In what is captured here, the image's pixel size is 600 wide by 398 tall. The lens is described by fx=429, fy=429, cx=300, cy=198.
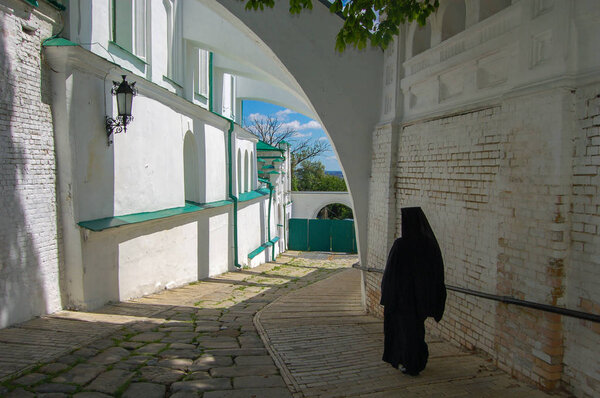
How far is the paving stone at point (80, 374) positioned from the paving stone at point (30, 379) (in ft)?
0.38

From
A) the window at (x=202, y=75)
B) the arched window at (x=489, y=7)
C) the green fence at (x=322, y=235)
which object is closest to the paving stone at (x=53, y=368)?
the arched window at (x=489, y=7)

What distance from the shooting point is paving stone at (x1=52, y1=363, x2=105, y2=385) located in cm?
362

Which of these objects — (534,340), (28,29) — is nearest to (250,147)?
(28,29)

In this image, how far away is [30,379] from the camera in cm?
356

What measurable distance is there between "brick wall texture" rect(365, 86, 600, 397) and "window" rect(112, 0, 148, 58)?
599 cm

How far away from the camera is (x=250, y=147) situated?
1773cm

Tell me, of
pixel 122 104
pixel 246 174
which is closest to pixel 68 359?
pixel 122 104

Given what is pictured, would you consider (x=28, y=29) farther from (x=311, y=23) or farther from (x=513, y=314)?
(x=513, y=314)

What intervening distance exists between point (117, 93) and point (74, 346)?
3.88 metres

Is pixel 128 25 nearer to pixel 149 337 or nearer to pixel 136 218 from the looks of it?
pixel 136 218

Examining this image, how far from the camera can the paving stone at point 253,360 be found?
4.31 m

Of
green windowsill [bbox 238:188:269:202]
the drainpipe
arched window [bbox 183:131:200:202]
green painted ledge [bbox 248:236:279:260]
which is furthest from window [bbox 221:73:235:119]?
green painted ledge [bbox 248:236:279:260]

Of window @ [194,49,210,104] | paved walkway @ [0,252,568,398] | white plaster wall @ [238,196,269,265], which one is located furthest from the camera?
white plaster wall @ [238,196,269,265]

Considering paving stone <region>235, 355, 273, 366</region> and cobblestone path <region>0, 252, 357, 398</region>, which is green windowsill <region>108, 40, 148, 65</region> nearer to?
cobblestone path <region>0, 252, 357, 398</region>
